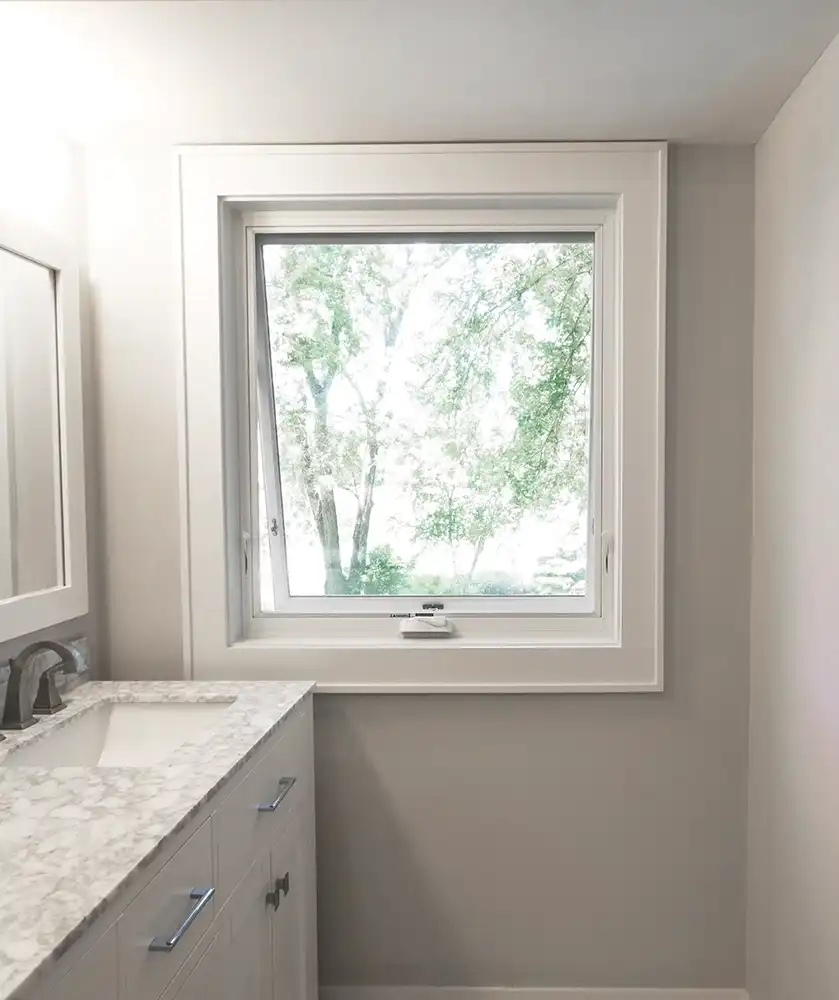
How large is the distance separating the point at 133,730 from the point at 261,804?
0.49m

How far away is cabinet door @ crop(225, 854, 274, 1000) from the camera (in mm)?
1562

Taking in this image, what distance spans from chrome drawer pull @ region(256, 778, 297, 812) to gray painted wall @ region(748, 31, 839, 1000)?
114 centimetres

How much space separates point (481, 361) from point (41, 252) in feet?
3.78

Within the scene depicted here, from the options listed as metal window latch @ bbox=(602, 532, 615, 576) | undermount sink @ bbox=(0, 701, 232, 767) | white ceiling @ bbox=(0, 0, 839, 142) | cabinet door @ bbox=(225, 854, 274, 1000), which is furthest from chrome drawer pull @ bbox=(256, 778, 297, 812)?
white ceiling @ bbox=(0, 0, 839, 142)

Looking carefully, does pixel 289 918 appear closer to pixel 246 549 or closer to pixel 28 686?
pixel 28 686

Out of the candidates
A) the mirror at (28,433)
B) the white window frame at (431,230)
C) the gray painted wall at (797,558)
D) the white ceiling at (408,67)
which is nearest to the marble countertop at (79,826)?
the mirror at (28,433)

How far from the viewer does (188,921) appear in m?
1.31

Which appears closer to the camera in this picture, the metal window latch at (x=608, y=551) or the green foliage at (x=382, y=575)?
the metal window latch at (x=608, y=551)

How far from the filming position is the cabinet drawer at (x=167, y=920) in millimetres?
1146

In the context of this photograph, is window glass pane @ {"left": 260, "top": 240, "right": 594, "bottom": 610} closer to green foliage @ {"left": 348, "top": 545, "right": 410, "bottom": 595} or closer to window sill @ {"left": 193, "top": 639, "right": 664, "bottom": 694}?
green foliage @ {"left": 348, "top": 545, "right": 410, "bottom": 595}

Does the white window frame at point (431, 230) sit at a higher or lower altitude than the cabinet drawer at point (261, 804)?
higher

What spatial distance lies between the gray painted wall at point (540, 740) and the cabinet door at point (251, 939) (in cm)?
59

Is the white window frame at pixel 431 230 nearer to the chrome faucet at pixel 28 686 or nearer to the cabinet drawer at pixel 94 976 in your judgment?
the chrome faucet at pixel 28 686

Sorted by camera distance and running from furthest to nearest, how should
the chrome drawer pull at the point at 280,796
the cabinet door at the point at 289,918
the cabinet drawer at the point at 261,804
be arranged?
the cabinet door at the point at 289,918
the chrome drawer pull at the point at 280,796
the cabinet drawer at the point at 261,804
